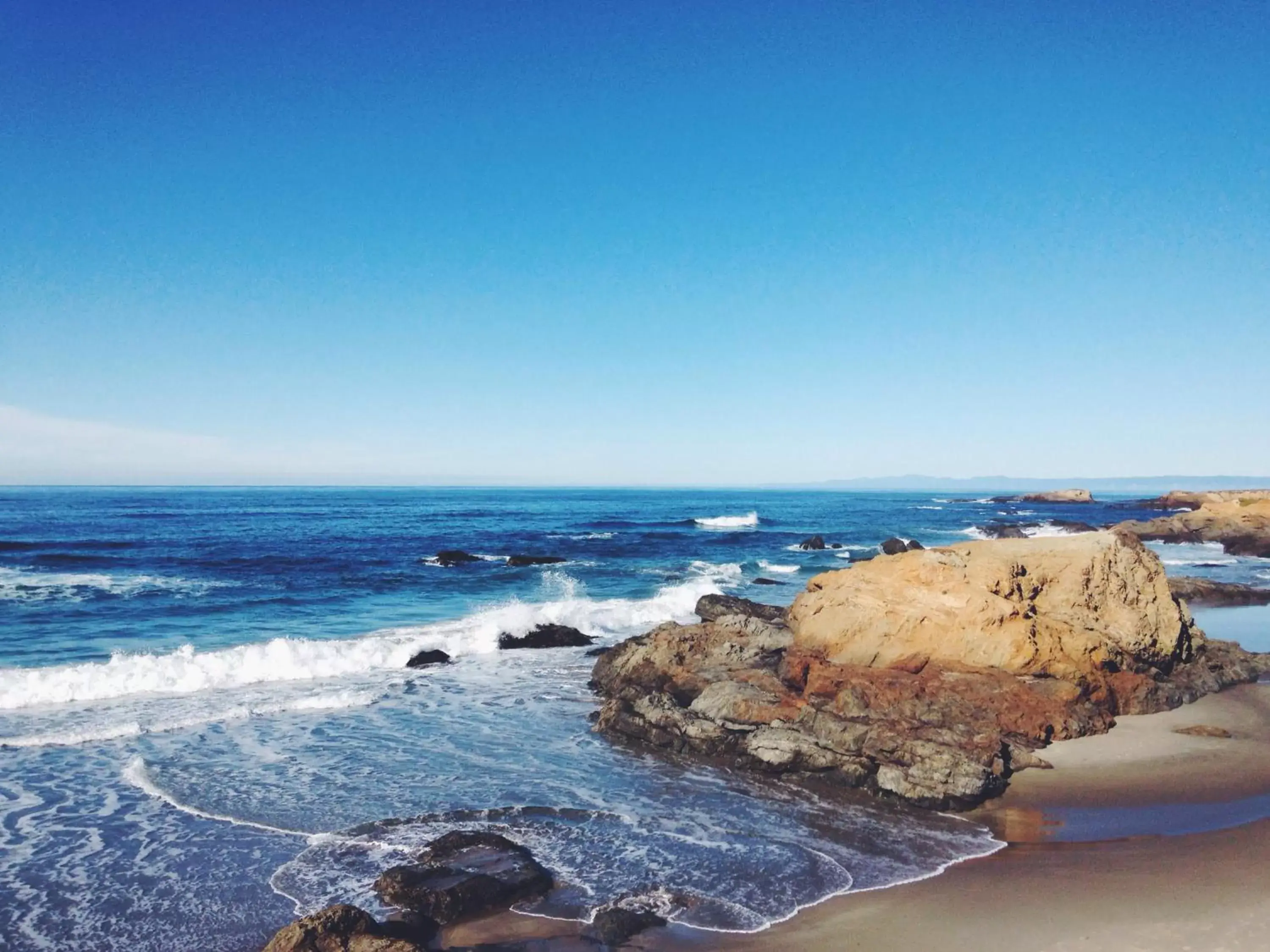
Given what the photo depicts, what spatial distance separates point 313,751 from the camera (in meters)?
13.1

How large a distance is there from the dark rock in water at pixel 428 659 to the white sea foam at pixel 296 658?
0.38 m

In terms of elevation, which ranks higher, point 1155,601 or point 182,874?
point 1155,601

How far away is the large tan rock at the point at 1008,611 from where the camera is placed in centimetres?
1416

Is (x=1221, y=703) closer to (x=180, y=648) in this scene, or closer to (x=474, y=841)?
(x=474, y=841)

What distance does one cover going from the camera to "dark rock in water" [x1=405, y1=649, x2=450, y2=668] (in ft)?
65.7

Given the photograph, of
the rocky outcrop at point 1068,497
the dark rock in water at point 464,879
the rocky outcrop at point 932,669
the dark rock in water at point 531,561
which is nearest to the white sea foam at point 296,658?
the rocky outcrop at point 932,669

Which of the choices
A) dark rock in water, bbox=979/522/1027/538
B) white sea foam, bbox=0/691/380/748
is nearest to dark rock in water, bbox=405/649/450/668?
white sea foam, bbox=0/691/380/748

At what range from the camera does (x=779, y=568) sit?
4156cm

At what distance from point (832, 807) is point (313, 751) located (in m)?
8.53

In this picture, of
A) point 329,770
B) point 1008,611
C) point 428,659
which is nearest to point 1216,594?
point 1008,611

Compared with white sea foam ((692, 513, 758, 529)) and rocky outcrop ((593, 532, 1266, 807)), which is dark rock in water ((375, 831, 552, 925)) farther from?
white sea foam ((692, 513, 758, 529))

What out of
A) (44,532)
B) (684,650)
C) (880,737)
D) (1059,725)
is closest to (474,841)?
(880,737)

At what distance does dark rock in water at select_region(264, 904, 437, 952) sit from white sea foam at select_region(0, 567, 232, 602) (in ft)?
84.8

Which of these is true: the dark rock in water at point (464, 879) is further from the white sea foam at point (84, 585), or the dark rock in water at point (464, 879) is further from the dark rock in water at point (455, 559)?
the dark rock in water at point (455, 559)
